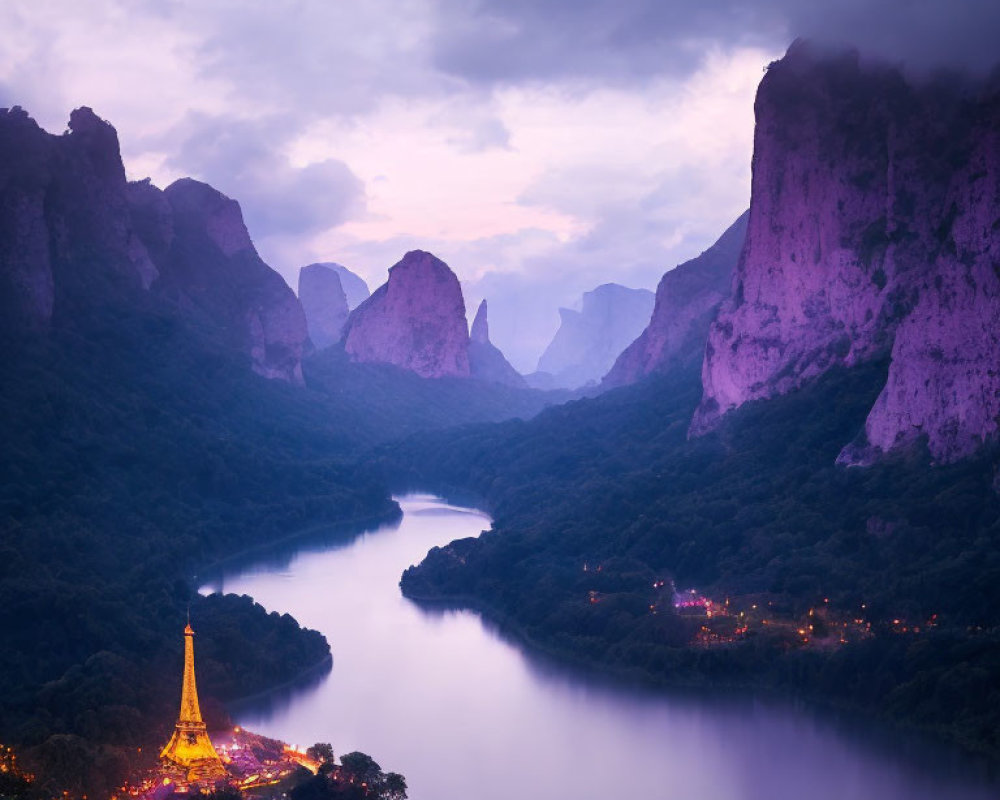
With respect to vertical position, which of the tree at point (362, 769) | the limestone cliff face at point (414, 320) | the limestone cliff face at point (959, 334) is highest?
the limestone cliff face at point (414, 320)

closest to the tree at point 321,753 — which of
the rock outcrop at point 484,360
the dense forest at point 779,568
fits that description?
the dense forest at point 779,568

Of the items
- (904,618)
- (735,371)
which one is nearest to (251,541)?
(735,371)

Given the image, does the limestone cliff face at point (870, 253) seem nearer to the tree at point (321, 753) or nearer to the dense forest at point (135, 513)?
the dense forest at point (135, 513)

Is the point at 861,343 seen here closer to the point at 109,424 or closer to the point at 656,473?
the point at 656,473

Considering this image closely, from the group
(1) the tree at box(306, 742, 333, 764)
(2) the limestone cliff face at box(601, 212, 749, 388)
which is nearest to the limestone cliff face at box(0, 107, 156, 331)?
(1) the tree at box(306, 742, 333, 764)

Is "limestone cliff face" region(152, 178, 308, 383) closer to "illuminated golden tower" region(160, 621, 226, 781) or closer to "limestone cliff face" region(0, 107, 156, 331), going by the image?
"limestone cliff face" region(0, 107, 156, 331)
